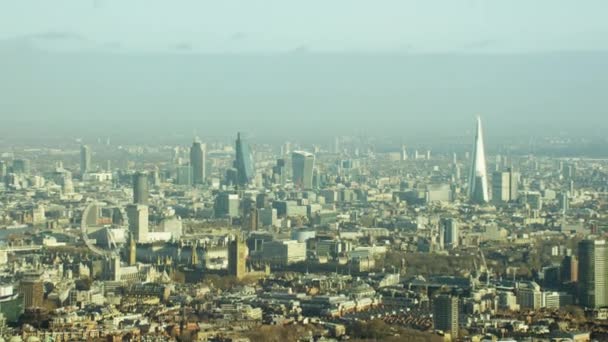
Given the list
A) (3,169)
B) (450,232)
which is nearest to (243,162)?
(3,169)

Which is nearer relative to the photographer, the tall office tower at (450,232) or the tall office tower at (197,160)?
the tall office tower at (450,232)

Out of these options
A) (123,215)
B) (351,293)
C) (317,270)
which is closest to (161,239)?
(123,215)

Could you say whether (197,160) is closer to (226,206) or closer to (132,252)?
(226,206)

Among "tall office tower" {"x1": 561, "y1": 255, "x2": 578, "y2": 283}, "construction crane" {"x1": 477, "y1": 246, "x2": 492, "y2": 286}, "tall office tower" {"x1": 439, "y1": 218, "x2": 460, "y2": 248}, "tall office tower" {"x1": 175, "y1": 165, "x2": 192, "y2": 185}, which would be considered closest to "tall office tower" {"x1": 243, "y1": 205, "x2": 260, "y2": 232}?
"tall office tower" {"x1": 439, "y1": 218, "x2": 460, "y2": 248}

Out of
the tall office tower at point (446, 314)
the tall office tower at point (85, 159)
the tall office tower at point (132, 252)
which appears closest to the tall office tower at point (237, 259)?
the tall office tower at point (132, 252)

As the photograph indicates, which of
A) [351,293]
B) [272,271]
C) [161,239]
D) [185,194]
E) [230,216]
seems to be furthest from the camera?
[185,194]

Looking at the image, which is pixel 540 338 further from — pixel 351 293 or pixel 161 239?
pixel 161 239

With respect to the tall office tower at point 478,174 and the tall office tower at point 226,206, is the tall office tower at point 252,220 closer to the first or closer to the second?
the tall office tower at point 226,206
